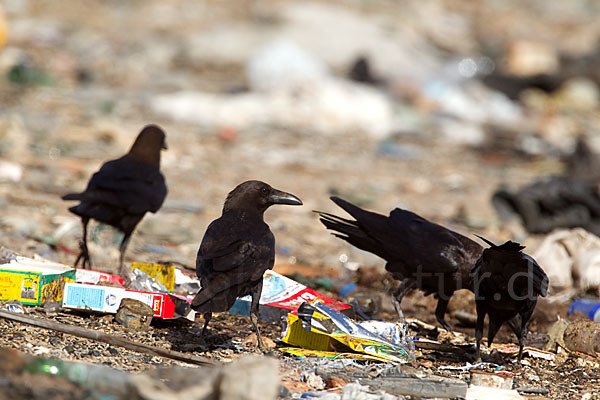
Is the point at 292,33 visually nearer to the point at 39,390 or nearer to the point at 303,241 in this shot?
the point at 303,241

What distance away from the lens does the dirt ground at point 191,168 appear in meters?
3.94

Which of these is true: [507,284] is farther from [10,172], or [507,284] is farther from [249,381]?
[10,172]

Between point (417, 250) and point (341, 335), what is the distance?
2.70 ft

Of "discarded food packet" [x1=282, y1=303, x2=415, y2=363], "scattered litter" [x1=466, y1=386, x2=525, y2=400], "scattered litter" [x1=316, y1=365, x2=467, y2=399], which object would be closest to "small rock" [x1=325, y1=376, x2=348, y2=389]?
"scattered litter" [x1=316, y1=365, x2=467, y2=399]

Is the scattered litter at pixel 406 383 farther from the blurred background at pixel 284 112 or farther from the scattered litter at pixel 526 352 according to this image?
the blurred background at pixel 284 112

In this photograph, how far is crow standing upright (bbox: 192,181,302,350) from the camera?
347 cm

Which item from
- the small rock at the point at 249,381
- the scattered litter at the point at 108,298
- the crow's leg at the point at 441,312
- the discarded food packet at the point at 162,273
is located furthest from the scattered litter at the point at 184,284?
the small rock at the point at 249,381

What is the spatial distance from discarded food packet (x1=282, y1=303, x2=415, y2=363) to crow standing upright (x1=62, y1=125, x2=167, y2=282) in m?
1.31

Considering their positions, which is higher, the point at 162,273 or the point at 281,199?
the point at 281,199

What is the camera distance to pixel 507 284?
3.79 m

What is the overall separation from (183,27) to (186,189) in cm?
1072

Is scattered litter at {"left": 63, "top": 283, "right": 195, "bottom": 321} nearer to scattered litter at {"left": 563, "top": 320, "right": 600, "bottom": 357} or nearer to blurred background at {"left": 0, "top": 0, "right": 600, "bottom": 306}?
blurred background at {"left": 0, "top": 0, "right": 600, "bottom": 306}

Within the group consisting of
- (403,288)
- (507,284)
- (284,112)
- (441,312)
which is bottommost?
(441,312)

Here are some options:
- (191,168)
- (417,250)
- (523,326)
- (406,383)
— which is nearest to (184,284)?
(417,250)
